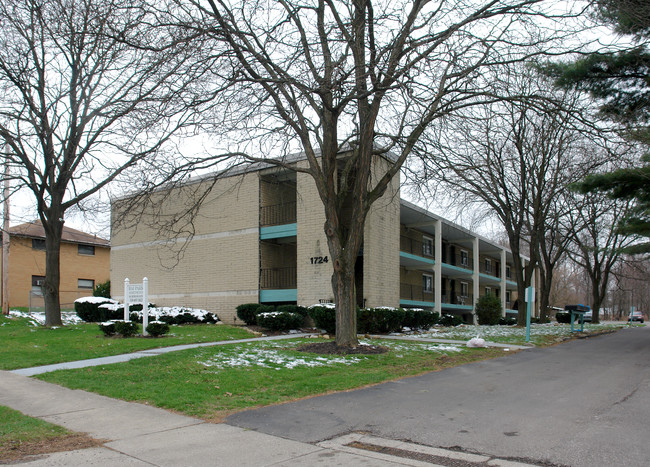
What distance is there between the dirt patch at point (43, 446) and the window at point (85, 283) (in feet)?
123

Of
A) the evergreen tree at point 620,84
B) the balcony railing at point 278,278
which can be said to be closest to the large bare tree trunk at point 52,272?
the balcony railing at point 278,278

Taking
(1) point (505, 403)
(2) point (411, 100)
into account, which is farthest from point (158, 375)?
(2) point (411, 100)

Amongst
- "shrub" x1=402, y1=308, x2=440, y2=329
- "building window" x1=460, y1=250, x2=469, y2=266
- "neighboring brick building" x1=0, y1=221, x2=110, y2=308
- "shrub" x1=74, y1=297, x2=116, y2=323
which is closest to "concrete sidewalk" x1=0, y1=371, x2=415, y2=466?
"shrub" x1=402, y1=308, x2=440, y2=329

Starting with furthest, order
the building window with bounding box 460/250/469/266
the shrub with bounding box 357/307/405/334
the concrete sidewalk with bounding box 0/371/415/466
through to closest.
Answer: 1. the building window with bounding box 460/250/469/266
2. the shrub with bounding box 357/307/405/334
3. the concrete sidewalk with bounding box 0/371/415/466

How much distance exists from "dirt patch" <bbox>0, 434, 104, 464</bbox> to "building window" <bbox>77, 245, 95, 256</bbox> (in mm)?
37732

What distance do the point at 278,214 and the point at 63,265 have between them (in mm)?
21991

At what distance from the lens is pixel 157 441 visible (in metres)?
5.81

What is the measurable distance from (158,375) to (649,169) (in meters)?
14.2

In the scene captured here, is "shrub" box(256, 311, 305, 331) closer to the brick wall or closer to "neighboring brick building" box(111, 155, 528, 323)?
"neighboring brick building" box(111, 155, 528, 323)

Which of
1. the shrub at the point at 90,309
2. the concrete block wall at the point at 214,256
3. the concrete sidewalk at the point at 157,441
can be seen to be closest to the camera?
the concrete sidewalk at the point at 157,441

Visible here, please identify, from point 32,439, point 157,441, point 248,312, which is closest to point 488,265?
point 248,312

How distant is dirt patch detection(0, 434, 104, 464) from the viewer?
523 centimetres

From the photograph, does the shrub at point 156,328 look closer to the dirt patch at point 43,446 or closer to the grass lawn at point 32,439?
the grass lawn at point 32,439

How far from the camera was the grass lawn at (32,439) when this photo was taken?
540 centimetres
